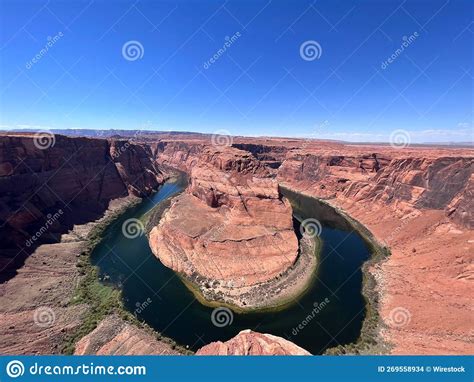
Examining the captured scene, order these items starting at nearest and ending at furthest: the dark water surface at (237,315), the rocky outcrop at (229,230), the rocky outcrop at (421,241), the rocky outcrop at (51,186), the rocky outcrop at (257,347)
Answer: the rocky outcrop at (257,347)
the rocky outcrop at (421,241)
the dark water surface at (237,315)
the rocky outcrop at (229,230)
the rocky outcrop at (51,186)

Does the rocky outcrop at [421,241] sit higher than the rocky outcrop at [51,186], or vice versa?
the rocky outcrop at [421,241]

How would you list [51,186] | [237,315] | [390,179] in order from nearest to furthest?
[237,315] < [51,186] < [390,179]

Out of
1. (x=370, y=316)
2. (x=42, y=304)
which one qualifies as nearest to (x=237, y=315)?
(x=370, y=316)

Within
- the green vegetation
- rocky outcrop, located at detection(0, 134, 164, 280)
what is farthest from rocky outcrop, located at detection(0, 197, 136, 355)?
the green vegetation

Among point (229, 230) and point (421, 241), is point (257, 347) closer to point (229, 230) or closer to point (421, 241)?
point (229, 230)

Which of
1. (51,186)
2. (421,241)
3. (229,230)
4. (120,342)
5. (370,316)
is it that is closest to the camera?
(120,342)

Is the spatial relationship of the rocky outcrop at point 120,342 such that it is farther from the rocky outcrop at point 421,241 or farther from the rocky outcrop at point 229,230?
the rocky outcrop at point 421,241

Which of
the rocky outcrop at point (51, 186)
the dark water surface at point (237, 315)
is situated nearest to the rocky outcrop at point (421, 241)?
the dark water surface at point (237, 315)
